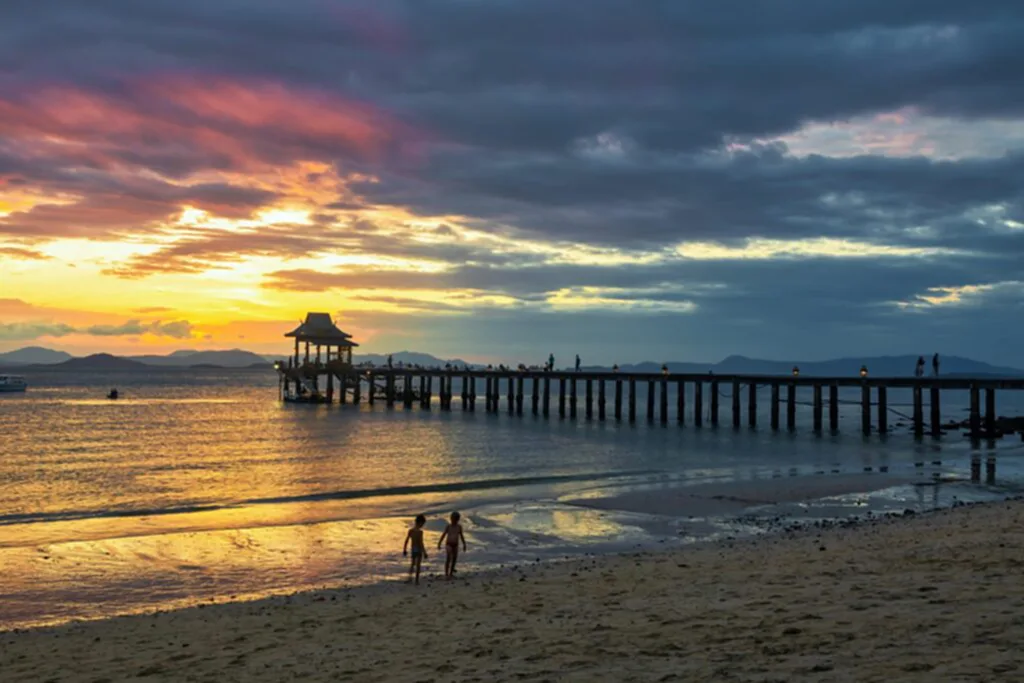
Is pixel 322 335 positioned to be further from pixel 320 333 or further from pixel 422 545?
pixel 422 545

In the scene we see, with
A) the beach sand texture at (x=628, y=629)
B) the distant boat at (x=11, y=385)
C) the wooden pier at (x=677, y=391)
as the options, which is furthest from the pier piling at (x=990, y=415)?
the distant boat at (x=11, y=385)

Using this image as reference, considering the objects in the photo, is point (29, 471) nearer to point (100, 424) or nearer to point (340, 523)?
point (340, 523)

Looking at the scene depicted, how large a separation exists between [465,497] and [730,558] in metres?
14.0

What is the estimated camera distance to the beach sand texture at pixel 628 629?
7.84 meters

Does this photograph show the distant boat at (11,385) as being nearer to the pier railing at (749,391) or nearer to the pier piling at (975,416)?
the pier railing at (749,391)

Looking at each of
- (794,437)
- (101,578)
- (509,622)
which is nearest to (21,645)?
(101,578)

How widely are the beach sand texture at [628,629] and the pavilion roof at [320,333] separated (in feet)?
241

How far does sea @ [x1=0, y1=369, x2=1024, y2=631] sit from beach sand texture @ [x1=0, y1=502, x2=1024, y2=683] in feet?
8.53

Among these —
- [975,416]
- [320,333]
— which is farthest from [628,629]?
[320,333]

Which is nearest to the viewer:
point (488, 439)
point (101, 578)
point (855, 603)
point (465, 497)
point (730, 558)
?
point (855, 603)

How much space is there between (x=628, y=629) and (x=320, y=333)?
79.8 metres

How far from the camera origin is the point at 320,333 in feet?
285

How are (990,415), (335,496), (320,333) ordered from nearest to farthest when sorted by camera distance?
(335,496) → (990,415) → (320,333)

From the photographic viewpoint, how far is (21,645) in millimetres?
11164
